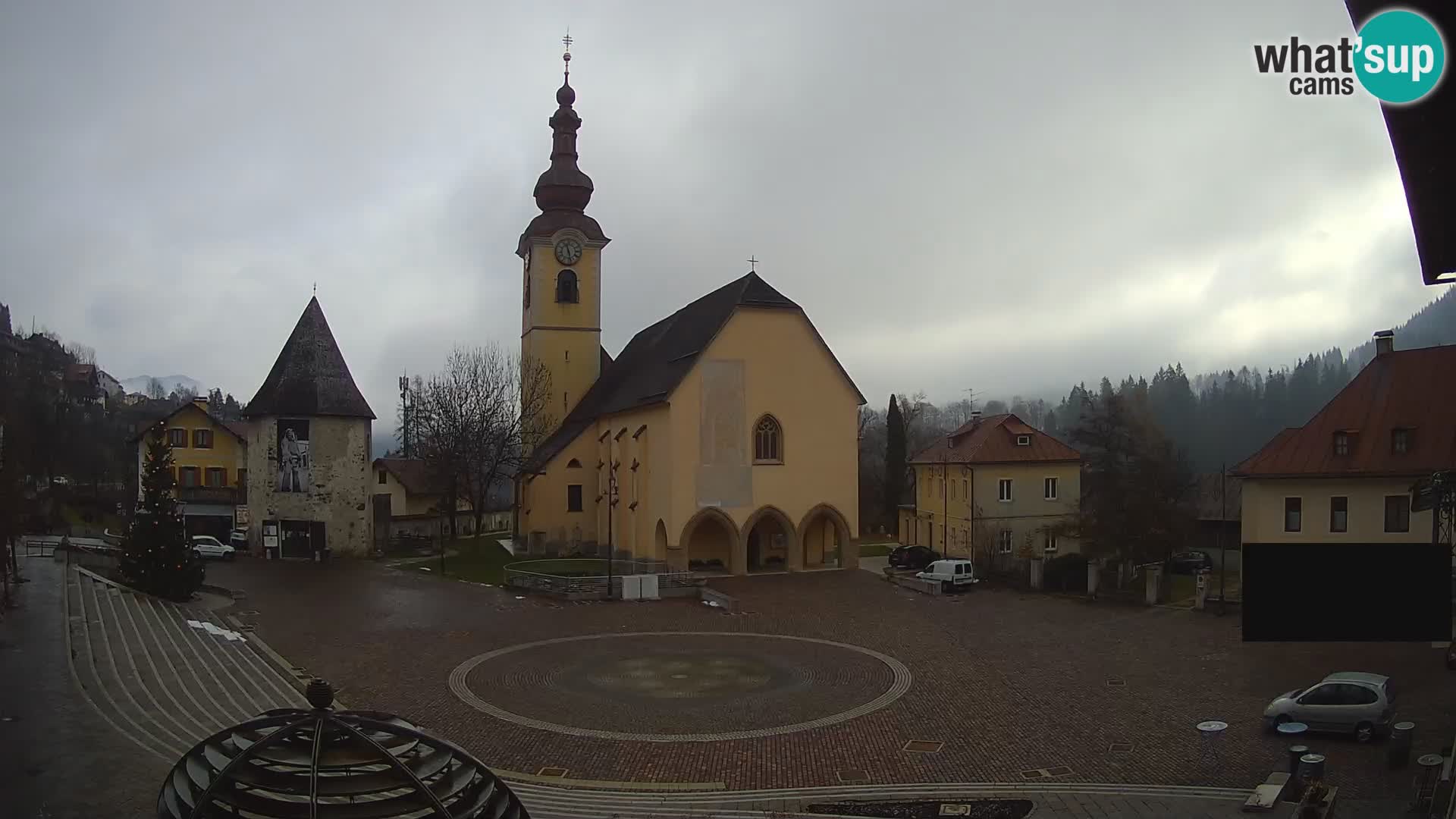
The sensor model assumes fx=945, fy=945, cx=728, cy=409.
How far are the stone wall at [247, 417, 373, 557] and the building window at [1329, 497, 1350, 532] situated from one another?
123 ft

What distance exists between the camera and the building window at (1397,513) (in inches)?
728

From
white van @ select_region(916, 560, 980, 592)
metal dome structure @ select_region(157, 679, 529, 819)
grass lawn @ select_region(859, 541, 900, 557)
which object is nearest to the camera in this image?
metal dome structure @ select_region(157, 679, 529, 819)

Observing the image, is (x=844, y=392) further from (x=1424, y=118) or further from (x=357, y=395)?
(x=1424, y=118)

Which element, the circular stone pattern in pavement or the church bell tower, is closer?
the circular stone pattern in pavement

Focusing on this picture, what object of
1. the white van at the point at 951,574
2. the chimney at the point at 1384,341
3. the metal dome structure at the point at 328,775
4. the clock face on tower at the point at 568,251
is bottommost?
the white van at the point at 951,574

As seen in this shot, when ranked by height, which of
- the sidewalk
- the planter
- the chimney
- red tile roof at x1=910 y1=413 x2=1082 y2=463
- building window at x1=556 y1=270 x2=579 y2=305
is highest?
building window at x1=556 y1=270 x2=579 y2=305

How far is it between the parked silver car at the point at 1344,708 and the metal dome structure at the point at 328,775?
1256 centimetres

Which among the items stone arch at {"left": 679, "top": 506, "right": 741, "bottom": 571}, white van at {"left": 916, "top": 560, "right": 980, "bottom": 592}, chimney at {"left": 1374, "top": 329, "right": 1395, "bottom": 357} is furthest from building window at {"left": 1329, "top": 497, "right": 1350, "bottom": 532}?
stone arch at {"left": 679, "top": 506, "right": 741, "bottom": 571}

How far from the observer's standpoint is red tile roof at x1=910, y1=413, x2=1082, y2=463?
125 ft

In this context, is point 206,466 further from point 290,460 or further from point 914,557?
point 914,557

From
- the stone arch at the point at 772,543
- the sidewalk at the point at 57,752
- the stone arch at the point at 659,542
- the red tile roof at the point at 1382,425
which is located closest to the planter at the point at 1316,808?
the red tile roof at the point at 1382,425

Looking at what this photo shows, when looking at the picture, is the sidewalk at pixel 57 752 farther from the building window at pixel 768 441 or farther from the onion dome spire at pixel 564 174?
the onion dome spire at pixel 564 174

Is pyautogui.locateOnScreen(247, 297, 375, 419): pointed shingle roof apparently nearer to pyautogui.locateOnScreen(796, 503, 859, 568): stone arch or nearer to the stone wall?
the stone wall

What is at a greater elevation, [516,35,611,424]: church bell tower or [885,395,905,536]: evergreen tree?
[516,35,611,424]: church bell tower
